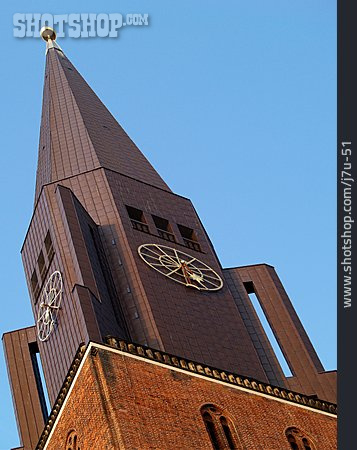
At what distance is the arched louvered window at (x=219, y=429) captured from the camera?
30656 millimetres

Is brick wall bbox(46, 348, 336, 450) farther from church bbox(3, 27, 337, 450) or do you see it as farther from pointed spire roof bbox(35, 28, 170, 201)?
pointed spire roof bbox(35, 28, 170, 201)

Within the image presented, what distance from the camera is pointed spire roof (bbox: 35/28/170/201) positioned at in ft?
142

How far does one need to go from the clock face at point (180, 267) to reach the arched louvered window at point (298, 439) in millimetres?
6916

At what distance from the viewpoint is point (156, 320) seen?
1384 inches

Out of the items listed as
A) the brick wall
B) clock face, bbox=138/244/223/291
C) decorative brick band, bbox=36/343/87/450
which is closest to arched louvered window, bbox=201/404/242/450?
the brick wall

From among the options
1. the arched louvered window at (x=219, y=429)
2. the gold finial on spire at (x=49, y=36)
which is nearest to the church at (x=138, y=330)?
the arched louvered window at (x=219, y=429)

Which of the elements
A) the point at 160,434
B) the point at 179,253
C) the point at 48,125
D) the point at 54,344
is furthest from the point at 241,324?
the point at 48,125

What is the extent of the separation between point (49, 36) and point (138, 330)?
23.8 metres

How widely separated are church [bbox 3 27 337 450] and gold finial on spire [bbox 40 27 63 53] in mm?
8741

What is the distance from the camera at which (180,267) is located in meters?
38.2

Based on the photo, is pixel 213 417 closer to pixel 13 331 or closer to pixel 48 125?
pixel 13 331

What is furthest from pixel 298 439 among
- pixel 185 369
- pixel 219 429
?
pixel 185 369

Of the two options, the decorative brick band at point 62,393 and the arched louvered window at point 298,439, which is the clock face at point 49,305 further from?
the arched louvered window at point 298,439

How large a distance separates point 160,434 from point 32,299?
12204mm
